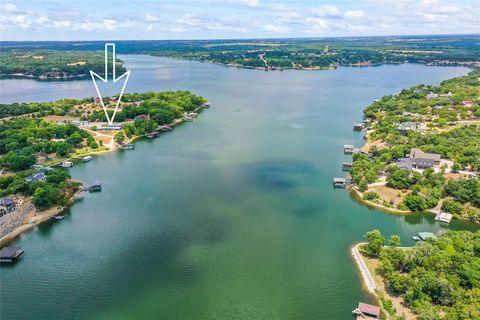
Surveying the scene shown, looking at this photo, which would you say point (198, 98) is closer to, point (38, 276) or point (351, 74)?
point (38, 276)

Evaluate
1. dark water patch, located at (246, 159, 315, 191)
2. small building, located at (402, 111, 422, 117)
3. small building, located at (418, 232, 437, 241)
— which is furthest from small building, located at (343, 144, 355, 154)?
small building, located at (418, 232, 437, 241)

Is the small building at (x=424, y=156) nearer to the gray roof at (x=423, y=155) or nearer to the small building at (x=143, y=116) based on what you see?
the gray roof at (x=423, y=155)

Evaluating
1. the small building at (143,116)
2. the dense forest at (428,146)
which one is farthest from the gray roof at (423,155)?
the small building at (143,116)

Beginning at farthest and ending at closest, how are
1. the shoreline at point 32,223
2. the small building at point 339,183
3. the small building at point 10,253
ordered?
the small building at point 339,183, the shoreline at point 32,223, the small building at point 10,253

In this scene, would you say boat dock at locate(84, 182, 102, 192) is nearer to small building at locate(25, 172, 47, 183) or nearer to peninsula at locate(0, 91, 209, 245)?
peninsula at locate(0, 91, 209, 245)

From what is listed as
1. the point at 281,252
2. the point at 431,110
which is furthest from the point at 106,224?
the point at 431,110
